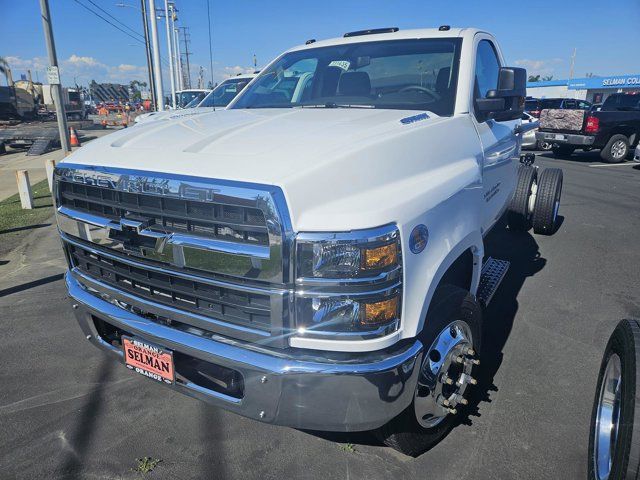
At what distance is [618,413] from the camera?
2105 millimetres

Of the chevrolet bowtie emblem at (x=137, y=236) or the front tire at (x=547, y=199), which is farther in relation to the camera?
the front tire at (x=547, y=199)

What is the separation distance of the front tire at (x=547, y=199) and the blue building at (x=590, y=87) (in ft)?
118

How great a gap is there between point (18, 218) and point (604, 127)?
15.0m

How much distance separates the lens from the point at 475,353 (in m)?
2.65

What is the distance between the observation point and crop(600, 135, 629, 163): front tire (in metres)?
14.2

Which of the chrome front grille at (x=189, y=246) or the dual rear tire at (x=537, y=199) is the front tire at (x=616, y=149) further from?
the chrome front grille at (x=189, y=246)

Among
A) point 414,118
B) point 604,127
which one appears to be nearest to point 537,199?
point 414,118

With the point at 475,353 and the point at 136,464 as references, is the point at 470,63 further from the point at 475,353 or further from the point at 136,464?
the point at 136,464

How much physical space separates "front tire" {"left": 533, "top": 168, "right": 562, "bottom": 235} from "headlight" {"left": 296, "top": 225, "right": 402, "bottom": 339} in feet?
16.3

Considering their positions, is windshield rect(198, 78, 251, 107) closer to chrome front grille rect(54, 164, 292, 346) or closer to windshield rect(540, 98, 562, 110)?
chrome front grille rect(54, 164, 292, 346)

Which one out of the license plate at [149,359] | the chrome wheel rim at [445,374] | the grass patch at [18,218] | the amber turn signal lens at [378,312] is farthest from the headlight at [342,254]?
the grass patch at [18,218]

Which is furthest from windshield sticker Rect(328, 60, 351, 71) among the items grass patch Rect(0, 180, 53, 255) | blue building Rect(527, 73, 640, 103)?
blue building Rect(527, 73, 640, 103)

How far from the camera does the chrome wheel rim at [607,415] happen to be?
218 cm

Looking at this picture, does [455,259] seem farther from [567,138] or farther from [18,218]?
[567,138]
